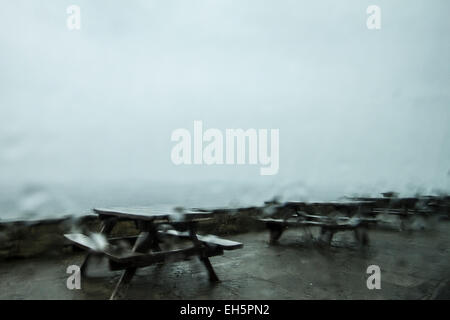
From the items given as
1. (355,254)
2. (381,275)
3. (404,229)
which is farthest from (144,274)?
(404,229)

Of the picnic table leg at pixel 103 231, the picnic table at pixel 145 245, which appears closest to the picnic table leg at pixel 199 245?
the picnic table at pixel 145 245

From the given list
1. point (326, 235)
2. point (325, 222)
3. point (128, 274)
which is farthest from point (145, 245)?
point (326, 235)

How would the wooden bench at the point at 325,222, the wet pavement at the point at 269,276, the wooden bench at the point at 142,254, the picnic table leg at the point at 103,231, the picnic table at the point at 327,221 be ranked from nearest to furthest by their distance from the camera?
the wooden bench at the point at 142,254 < the wet pavement at the point at 269,276 < the picnic table leg at the point at 103,231 < the picnic table at the point at 327,221 < the wooden bench at the point at 325,222

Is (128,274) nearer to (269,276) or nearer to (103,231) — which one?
(103,231)

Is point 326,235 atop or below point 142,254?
below

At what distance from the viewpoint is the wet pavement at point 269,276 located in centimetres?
307

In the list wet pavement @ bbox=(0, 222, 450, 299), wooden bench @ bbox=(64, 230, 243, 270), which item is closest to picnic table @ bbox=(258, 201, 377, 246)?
wet pavement @ bbox=(0, 222, 450, 299)

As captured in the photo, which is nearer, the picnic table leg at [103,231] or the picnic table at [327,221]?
the picnic table leg at [103,231]

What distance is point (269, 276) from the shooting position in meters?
3.69

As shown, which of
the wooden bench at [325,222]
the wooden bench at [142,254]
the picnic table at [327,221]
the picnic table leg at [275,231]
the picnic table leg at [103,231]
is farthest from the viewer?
the picnic table leg at [275,231]

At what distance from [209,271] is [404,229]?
20.2ft

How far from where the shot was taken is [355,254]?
4836 mm

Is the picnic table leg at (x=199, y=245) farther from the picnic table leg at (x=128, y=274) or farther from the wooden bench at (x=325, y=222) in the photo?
the wooden bench at (x=325, y=222)
